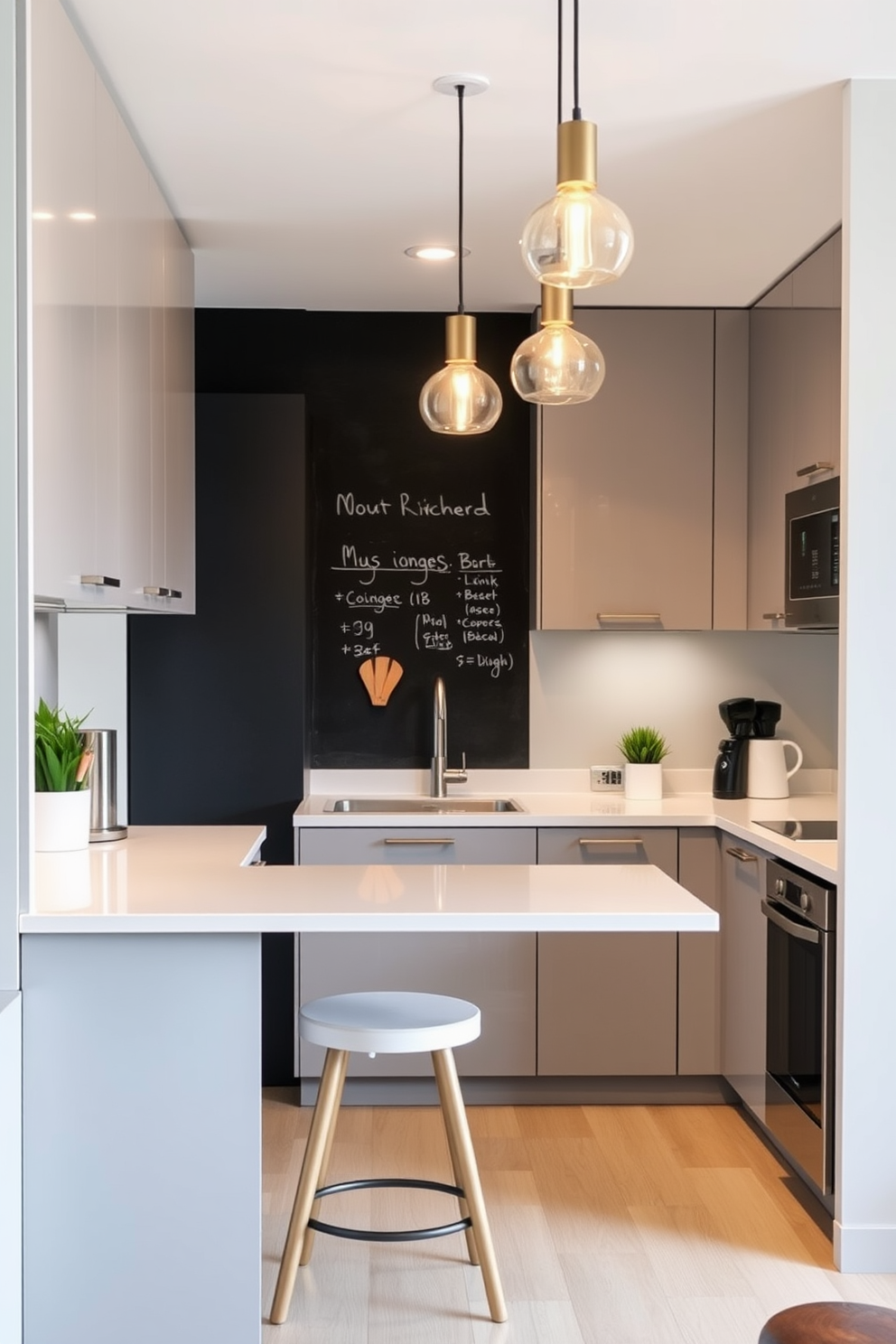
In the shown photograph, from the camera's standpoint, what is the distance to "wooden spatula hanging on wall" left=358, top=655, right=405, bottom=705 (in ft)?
14.9

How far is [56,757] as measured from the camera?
2.73m

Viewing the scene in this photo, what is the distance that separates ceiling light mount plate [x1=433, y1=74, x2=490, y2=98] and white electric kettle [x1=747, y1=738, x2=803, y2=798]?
7.66 ft

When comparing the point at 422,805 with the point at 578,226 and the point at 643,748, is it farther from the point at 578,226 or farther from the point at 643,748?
the point at 578,226

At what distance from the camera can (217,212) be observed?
Answer: 3514mm

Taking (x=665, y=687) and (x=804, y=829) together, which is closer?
(x=804, y=829)

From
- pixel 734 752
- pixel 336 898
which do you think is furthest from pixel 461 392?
pixel 734 752

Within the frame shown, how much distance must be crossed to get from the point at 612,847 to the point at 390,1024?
1606 millimetres

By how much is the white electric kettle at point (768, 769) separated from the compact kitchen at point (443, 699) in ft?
0.05

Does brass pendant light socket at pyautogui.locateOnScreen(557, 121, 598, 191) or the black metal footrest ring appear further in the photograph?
the black metal footrest ring

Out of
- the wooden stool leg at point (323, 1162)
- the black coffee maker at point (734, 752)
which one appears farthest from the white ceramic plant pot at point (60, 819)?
the black coffee maker at point (734, 752)

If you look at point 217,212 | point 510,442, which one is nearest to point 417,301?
point 510,442

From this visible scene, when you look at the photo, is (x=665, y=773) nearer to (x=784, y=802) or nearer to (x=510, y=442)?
(x=784, y=802)

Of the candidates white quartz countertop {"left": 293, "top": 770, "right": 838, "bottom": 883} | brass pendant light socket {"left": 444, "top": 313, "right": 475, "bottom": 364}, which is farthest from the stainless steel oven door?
brass pendant light socket {"left": 444, "top": 313, "right": 475, "bottom": 364}

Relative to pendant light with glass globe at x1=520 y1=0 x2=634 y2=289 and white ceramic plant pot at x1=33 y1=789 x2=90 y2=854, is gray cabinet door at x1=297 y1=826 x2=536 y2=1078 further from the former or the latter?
pendant light with glass globe at x1=520 y1=0 x2=634 y2=289
